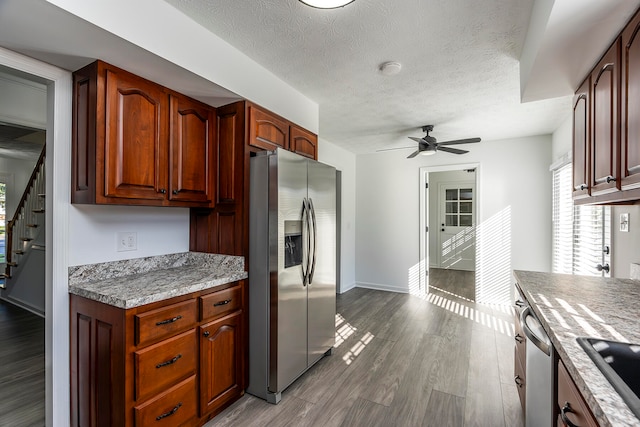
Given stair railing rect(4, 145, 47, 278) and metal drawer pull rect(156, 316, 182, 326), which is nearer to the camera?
metal drawer pull rect(156, 316, 182, 326)

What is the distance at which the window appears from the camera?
8.15ft

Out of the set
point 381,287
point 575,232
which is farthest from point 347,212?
point 575,232

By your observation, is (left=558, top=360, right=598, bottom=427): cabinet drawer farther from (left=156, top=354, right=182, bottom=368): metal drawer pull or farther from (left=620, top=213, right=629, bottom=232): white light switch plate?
(left=156, top=354, right=182, bottom=368): metal drawer pull

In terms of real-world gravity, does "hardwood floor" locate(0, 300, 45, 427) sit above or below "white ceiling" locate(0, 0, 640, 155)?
below

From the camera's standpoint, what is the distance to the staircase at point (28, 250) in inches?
155

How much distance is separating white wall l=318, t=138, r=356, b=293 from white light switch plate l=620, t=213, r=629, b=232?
3357mm

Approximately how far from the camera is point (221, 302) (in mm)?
2000

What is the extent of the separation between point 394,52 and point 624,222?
1945 millimetres

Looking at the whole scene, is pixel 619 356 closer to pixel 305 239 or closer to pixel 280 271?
pixel 280 271

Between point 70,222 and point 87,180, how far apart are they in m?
0.30

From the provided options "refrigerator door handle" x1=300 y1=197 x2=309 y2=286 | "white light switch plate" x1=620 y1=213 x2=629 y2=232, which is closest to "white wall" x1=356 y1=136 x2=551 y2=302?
"white light switch plate" x1=620 y1=213 x2=629 y2=232

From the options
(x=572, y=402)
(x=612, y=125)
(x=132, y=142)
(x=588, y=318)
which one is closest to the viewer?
(x=572, y=402)

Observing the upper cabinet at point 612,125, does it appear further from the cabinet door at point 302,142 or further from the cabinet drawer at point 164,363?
the cabinet drawer at point 164,363

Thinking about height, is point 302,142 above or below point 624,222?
above
